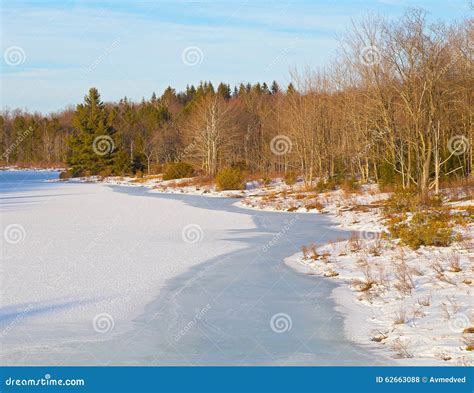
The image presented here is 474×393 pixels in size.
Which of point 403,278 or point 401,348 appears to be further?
point 403,278

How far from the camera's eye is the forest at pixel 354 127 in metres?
29.8

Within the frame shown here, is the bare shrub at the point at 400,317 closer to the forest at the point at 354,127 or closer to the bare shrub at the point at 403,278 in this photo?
the bare shrub at the point at 403,278

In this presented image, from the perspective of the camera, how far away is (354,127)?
4084cm

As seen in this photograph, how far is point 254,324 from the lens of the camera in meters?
8.84

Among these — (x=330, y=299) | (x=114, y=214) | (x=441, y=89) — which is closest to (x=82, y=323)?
(x=330, y=299)

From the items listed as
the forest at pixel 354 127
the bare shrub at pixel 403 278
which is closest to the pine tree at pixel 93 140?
the forest at pixel 354 127

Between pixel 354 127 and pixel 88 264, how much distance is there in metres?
30.3

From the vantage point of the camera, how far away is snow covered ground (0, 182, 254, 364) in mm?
8719

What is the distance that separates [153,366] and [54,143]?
113 metres

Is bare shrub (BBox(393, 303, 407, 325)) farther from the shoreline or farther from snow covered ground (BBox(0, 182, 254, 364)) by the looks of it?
snow covered ground (BBox(0, 182, 254, 364))

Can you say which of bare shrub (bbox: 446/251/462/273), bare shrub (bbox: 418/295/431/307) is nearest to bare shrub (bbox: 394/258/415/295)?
bare shrub (bbox: 418/295/431/307)

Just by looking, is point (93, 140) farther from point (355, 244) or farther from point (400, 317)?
point (400, 317)

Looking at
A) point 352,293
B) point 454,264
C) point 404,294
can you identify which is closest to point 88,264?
point 352,293
